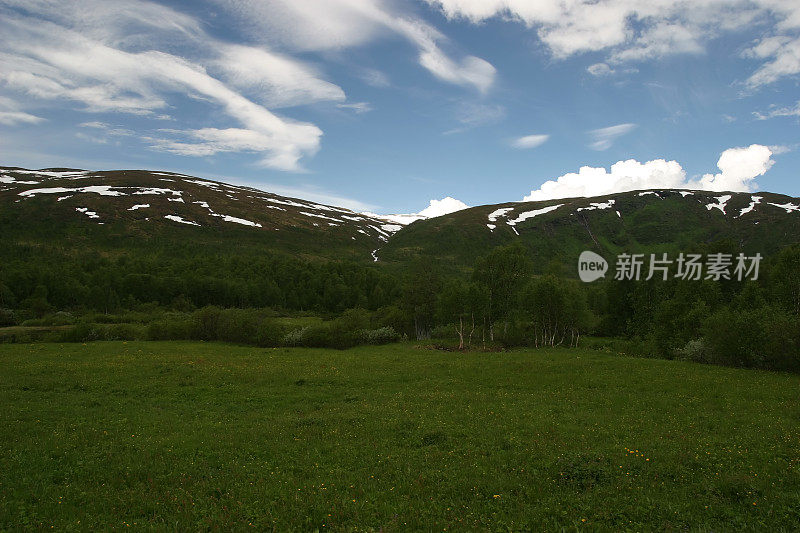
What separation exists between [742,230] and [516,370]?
218605 millimetres

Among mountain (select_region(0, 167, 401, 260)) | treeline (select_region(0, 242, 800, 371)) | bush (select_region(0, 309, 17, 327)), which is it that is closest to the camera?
treeline (select_region(0, 242, 800, 371))

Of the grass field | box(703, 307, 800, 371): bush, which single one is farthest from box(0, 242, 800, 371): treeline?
the grass field

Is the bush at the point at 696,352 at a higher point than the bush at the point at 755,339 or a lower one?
lower

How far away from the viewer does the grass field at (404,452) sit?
1062cm

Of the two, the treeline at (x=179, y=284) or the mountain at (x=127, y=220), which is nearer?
the treeline at (x=179, y=284)

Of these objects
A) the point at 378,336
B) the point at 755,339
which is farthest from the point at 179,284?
the point at 755,339

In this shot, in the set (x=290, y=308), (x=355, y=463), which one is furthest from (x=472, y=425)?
(x=290, y=308)

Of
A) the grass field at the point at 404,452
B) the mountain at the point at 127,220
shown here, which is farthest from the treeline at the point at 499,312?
the mountain at the point at 127,220

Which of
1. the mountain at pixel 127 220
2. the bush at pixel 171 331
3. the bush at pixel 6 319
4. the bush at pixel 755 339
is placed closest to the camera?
the bush at pixel 755 339

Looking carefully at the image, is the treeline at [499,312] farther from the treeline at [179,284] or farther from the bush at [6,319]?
the treeline at [179,284]

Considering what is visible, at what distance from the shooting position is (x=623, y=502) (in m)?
10.9

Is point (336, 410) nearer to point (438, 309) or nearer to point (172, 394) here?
point (172, 394)

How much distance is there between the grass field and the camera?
10617 millimetres

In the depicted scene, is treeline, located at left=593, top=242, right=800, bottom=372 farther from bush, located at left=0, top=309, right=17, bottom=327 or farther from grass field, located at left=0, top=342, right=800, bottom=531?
bush, located at left=0, top=309, right=17, bottom=327
